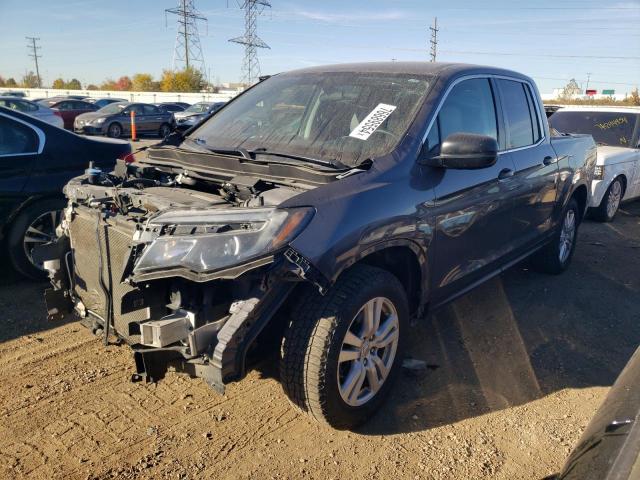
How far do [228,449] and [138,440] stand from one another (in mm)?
474

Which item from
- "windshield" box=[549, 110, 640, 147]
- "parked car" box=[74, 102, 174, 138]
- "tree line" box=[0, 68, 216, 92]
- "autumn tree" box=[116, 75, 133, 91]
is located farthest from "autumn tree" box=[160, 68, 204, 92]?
"windshield" box=[549, 110, 640, 147]

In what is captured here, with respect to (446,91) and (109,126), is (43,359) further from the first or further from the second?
(109,126)

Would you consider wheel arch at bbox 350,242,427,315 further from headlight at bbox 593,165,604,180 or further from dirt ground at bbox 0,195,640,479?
headlight at bbox 593,165,604,180

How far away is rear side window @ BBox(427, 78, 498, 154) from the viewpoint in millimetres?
3293

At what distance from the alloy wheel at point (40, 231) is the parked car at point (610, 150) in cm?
697

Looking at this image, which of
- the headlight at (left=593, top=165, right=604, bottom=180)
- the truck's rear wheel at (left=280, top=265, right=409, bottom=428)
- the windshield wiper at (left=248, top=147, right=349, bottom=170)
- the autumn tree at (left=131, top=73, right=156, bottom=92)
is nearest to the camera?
the truck's rear wheel at (left=280, top=265, right=409, bottom=428)

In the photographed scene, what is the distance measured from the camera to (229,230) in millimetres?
2383

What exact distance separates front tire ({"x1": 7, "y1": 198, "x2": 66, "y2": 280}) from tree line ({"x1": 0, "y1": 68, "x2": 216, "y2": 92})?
59969 mm

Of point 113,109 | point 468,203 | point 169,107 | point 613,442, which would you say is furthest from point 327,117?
point 169,107

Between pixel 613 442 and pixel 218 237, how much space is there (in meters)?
1.65

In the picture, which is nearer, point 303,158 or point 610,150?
point 303,158

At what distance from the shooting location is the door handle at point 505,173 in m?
3.81

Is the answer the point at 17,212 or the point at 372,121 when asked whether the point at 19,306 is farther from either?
the point at 372,121

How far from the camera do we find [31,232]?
469cm
